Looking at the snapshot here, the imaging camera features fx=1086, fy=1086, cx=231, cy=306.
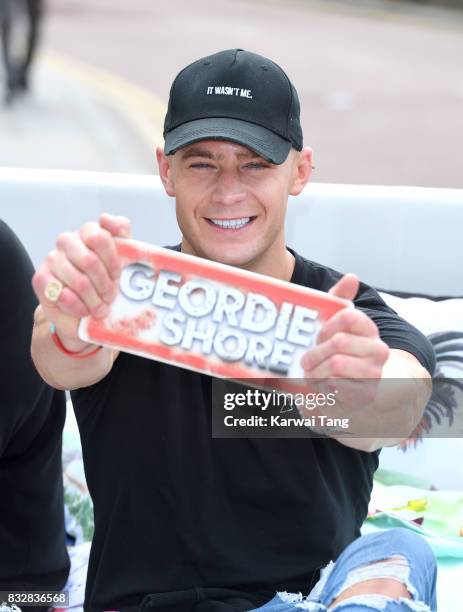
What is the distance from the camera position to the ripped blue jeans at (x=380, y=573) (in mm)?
1797

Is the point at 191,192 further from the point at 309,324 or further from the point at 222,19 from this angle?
the point at 222,19

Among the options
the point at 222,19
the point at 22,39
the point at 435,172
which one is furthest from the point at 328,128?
the point at 222,19

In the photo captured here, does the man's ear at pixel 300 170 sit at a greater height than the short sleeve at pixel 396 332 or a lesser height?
greater

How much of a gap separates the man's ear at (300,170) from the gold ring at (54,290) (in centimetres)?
72

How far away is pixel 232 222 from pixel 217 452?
0.45m

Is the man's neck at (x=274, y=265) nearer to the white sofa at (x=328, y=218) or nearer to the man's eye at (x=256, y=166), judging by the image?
the man's eye at (x=256, y=166)

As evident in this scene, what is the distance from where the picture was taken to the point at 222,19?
1424 centimetres

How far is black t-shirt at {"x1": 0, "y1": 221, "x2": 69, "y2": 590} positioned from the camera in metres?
2.32

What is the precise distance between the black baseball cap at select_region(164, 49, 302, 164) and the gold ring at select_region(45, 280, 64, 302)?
1.70ft

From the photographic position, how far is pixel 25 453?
8.06ft

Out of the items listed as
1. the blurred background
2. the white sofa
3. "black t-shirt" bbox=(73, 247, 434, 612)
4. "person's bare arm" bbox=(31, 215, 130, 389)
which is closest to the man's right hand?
"person's bare arm" bbox=(31, 215, 130, 389)

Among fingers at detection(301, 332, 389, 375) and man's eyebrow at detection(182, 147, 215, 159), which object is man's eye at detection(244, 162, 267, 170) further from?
fingers at detection(301, 332, 389, 375)

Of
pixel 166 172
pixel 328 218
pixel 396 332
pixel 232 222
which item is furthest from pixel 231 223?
pixel 328 218

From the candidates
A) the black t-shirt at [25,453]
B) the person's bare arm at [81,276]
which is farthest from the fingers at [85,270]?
the black t-shirt at [25,453]
